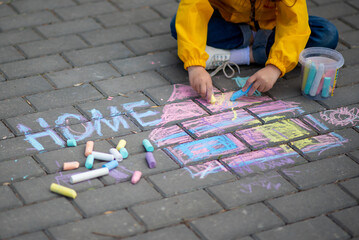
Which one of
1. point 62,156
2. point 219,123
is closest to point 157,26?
point 219,123

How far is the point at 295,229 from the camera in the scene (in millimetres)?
2324

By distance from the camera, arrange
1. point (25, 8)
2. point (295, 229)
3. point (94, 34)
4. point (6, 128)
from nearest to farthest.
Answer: point (295, 229), point (6, 128), point (94, 34), point (25, 8)

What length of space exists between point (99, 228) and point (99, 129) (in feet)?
2.63

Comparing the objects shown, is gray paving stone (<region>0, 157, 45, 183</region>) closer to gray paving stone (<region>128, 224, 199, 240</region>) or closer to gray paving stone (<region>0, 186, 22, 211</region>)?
gray paving stone (<region>0, 186, 22, 211</region>)

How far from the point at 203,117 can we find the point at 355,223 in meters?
1.09

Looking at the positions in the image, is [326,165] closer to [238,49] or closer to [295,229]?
[295,229]

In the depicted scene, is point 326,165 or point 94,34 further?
point 94,34

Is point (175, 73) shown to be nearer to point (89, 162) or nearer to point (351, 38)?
point (89, 162)

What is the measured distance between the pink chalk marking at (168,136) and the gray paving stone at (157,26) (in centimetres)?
130

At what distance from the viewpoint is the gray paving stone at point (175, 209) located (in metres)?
2.34

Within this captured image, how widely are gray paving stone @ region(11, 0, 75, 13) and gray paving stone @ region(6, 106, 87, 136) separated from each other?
1517 millimetres

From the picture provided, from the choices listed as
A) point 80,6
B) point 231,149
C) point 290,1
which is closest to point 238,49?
point 290,1

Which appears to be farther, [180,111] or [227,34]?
[227,34]

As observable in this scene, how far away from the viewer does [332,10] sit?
443cm
